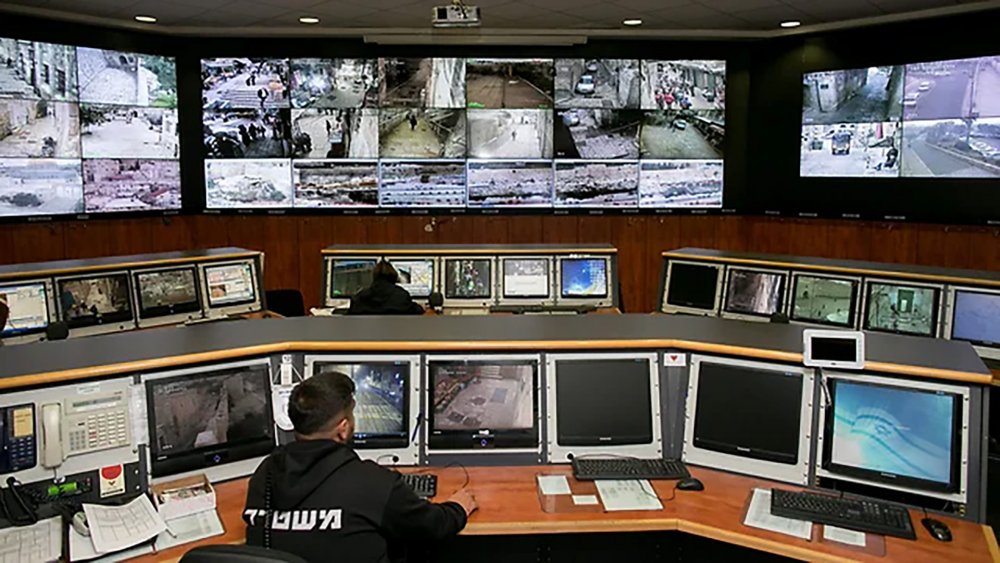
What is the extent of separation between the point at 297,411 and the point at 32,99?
20.7ft

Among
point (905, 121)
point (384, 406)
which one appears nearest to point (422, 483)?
point (384, 406)

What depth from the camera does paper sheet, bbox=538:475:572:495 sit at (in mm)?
2578

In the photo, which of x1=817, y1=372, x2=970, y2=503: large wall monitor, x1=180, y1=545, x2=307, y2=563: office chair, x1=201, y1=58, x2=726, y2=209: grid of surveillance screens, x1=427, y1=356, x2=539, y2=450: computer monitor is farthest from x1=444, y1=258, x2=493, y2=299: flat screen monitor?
x1=180, y1=545, x2=307, y2=563: office chair

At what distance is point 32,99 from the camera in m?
6.89

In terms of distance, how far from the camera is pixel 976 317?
13.6 feet

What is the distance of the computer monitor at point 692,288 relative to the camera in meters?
5.19

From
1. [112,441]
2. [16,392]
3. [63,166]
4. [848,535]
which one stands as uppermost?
[63,166]

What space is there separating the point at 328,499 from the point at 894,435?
1.77 meters

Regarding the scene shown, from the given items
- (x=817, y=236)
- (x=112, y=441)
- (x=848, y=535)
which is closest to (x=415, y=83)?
(x=817, y=236)

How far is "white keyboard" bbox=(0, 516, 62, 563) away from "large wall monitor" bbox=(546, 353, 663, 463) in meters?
1.57

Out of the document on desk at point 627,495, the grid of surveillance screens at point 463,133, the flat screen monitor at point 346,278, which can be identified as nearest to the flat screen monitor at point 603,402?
the document on desk at point 627,495

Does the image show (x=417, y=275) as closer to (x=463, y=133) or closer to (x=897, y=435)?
(x=463, y=133)

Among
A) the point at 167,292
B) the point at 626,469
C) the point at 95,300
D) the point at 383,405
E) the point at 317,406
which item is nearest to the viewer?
the point at 317,406

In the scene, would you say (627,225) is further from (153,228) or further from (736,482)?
(736,482)
